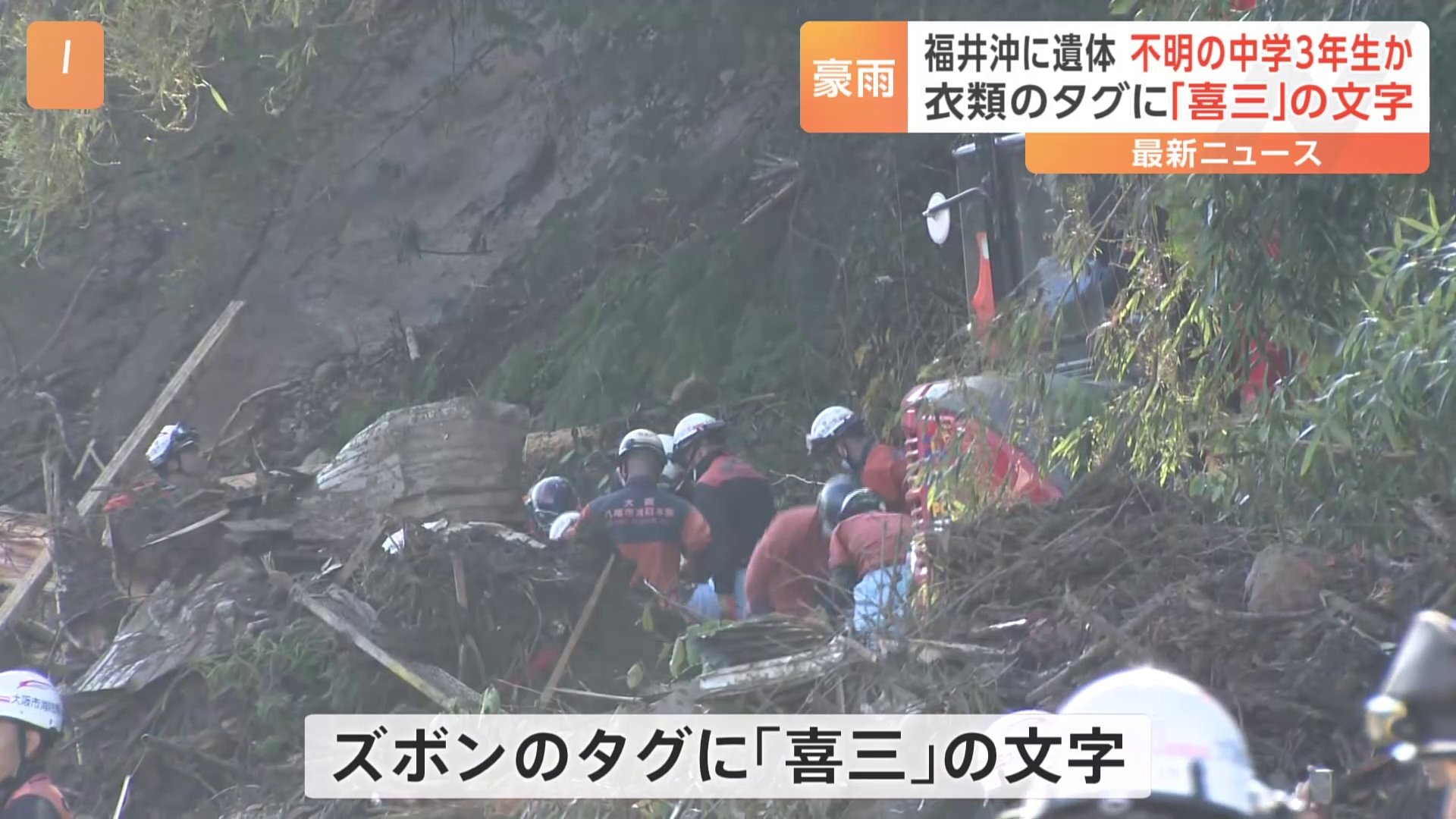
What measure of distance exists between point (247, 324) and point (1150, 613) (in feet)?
41.6

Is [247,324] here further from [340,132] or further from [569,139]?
[569,139]

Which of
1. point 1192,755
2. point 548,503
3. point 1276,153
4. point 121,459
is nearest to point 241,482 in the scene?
point 548,503

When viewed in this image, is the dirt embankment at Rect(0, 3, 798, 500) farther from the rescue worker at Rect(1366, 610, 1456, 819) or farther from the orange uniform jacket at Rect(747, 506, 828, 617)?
the rescue worker at Rect(1366, 610, 1456, 819)

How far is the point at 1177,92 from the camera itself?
602 cm

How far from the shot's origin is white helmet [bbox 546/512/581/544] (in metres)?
10.1

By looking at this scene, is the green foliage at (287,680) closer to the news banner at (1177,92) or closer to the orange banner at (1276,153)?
the news banner at (1177,92)

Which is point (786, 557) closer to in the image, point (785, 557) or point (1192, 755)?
point (785, 557)

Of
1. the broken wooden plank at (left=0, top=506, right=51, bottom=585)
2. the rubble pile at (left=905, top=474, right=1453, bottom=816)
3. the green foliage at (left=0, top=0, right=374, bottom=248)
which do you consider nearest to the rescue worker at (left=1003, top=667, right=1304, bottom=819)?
the rubble pile at (left=905, top=474, right=1453, bottom=816)

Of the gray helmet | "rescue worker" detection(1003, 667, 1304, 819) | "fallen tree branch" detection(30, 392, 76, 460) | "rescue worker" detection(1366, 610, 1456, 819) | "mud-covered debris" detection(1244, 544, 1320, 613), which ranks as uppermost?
"rescue worker" detection(1003, 667, 1304, 819)

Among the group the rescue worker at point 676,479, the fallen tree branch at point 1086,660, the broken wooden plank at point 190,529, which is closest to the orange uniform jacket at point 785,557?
the fallen tree branch at point 1086,660

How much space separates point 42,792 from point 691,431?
17.4 feet

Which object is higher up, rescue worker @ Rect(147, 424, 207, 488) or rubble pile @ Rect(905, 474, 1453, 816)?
rubble pile @ Rect(905, 474, 1453, 816)

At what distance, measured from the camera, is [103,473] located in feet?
43.7

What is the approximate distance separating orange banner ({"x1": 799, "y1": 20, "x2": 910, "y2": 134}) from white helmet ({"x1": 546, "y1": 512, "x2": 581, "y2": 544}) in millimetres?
2700
